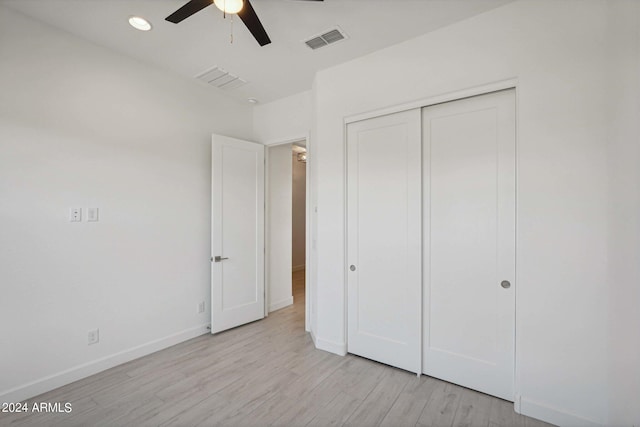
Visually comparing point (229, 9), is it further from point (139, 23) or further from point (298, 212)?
point (298, 212)

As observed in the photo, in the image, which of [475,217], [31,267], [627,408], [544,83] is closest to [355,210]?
[475,217]

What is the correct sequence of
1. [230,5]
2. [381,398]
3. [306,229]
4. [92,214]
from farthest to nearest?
[306,229] < [92,214] < [381,398] < [230,5]

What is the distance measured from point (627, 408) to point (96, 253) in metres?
3.83

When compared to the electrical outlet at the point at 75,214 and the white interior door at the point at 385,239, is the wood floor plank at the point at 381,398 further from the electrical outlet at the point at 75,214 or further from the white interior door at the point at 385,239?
the electrical outlet at the point at 75,214

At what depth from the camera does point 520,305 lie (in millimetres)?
1991

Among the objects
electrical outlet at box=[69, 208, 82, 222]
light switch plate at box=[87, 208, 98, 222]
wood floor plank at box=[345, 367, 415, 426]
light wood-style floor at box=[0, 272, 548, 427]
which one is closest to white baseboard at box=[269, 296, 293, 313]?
light wood-style floor at box=[0, 272, 548, 427]

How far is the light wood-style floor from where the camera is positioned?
6.39 feet

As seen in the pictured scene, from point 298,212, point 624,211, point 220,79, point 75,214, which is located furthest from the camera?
point 298,212

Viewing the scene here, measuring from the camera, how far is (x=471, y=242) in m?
2.26

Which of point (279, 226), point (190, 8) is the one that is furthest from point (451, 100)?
point (279, 226)

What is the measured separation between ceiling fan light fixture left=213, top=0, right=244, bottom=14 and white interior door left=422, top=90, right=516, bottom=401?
1624mm

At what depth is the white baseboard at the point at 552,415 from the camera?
180 cm

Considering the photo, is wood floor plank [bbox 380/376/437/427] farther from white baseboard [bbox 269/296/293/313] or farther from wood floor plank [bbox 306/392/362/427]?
white baseboard [bbox 269/296/293/313]

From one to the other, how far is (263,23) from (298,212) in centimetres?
512
